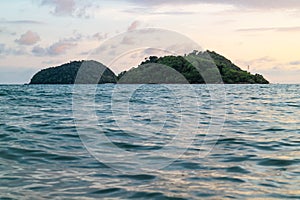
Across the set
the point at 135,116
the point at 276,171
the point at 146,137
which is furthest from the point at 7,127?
the point at 276,171

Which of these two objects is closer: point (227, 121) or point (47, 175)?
point (47, 175)

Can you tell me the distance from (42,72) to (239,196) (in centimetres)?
18820

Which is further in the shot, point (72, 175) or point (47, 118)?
point (47, 118)

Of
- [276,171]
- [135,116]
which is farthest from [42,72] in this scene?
[276,171]

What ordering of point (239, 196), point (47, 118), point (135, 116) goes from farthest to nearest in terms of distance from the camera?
point (135, 116) → point (47, 118) → point (239, 196)

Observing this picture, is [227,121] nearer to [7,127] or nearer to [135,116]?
[135,116]

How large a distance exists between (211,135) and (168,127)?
7.67 ft

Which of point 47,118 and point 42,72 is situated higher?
point 42,72

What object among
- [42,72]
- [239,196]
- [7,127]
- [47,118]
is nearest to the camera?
[239,196]

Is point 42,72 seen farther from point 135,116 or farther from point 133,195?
point 133,195

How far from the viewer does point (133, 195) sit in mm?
7043

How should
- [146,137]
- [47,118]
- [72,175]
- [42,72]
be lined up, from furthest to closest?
1. [42,72]
2. [47,118]
3. [146,137]
4. [72,175]

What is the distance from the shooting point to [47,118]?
17438mm

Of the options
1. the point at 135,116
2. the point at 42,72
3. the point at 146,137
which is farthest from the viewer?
the point at 42,72
